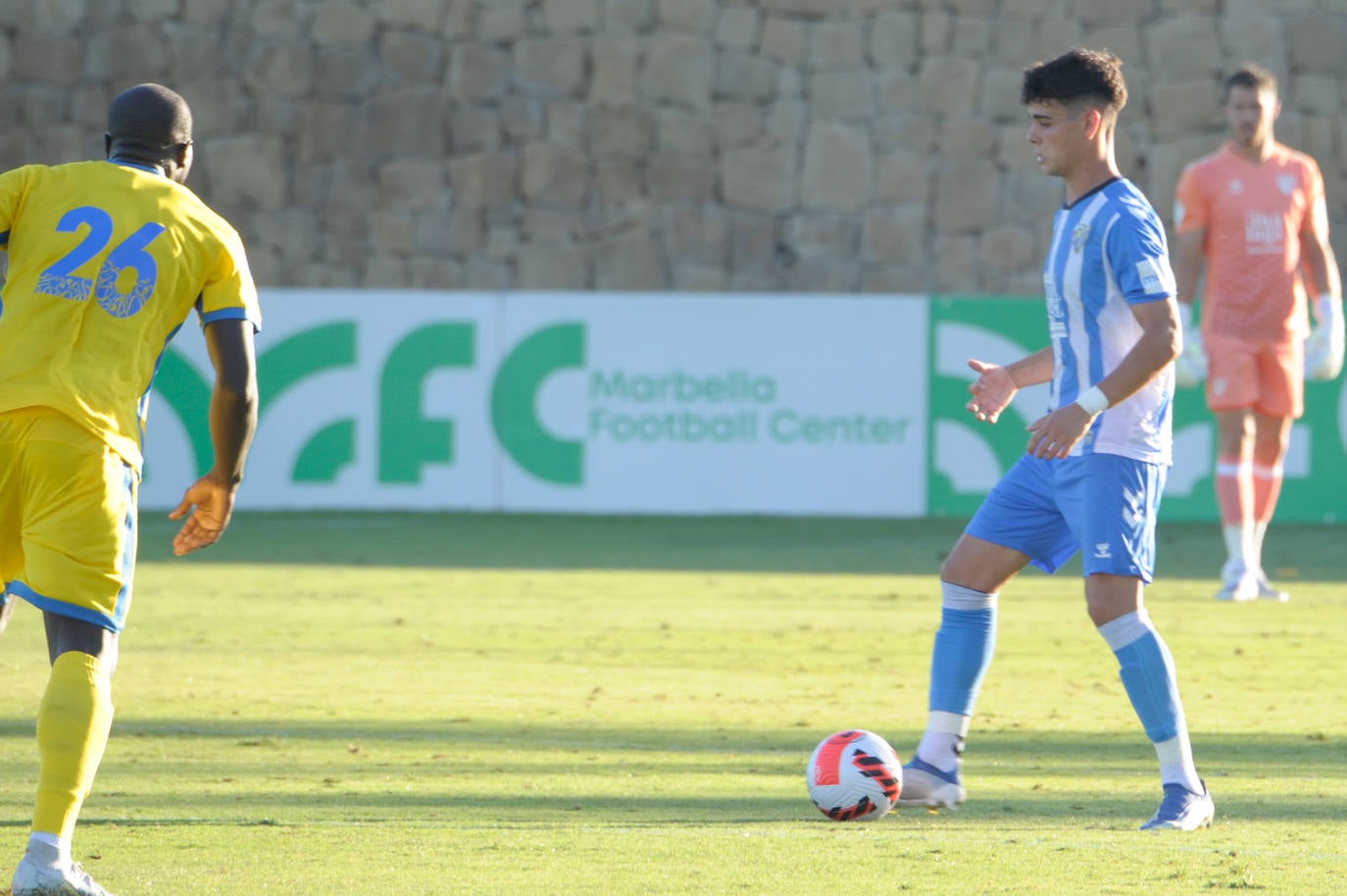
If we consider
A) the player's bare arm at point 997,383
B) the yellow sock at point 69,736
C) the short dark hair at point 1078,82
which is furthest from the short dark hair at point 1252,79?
the yellow sock at point 69,736

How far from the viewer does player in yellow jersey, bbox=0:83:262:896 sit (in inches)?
167

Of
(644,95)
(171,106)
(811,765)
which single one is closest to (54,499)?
(171,106)

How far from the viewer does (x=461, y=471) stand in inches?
619

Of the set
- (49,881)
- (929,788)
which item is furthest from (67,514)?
(929,788)

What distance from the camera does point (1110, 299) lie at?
5.27m

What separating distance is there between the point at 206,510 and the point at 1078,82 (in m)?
2.47

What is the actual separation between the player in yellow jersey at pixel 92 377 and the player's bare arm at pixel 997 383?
2014 mm

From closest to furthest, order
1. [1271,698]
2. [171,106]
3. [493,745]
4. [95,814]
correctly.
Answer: [171,106]
[95,814]
[493,745]
[1271,698]

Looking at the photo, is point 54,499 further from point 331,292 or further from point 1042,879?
point 331,292

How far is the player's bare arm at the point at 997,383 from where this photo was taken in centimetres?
550

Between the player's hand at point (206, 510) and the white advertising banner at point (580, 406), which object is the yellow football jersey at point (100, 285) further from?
the white advertising banner at point (580, 406)

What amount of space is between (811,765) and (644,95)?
50.1 ft

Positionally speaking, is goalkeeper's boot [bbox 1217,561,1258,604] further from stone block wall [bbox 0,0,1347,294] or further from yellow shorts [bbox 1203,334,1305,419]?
stone block wall [bbox 0,0,1347,294]

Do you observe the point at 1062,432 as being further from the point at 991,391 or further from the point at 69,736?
the point at 69,736
